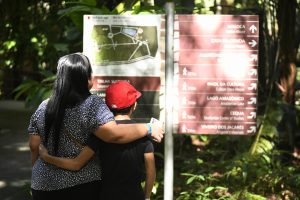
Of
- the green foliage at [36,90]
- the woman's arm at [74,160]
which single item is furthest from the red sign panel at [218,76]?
the green foliage at [36,90]

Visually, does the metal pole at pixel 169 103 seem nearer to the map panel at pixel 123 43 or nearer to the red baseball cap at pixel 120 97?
the map panel at pixel 123 43

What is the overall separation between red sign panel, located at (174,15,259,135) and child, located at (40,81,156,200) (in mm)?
1094

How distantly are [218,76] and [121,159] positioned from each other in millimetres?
1411

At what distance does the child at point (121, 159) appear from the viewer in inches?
124

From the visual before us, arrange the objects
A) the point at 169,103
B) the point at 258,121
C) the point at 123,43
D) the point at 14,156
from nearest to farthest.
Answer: the point at 169,103
the point at 123,43
the point at 258,121
the point at 14,156

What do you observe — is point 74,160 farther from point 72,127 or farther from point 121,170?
point 121,170

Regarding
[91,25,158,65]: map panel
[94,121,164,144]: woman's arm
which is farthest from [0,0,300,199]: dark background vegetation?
[94,121,164,144]: woman's arm

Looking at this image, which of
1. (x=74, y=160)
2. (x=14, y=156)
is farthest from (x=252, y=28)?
(x=14, y=156)

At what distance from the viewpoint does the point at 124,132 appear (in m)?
3.15

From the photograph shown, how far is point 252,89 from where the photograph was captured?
4.32 metres

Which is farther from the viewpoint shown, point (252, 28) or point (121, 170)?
point (252, 28)

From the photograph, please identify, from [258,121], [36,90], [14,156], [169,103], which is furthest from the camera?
[14,156]

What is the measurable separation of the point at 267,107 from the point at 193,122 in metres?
2.65

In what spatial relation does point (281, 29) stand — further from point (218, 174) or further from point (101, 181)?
point (101, 181)
